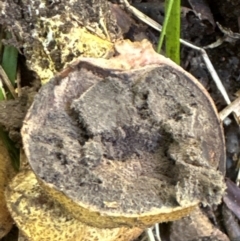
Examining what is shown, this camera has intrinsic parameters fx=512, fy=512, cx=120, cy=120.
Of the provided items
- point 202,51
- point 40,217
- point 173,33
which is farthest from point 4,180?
point 202,51

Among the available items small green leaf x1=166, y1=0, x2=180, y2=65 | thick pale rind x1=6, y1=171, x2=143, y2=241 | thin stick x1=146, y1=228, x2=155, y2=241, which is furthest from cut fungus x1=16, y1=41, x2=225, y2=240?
thin stick x1=146, y1=228, x2=155, y2=241

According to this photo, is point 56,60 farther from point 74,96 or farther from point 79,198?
point 79,198

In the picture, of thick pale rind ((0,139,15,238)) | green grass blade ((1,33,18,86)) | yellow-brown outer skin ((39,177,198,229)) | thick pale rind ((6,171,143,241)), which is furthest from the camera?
green grass blade ((1,33,18,86))

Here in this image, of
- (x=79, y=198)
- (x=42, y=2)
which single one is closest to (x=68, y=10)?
(x=42, y=2)

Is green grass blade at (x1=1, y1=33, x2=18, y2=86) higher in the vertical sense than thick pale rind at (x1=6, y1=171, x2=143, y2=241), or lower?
higher

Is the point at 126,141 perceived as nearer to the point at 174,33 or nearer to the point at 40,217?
the point at 40,217

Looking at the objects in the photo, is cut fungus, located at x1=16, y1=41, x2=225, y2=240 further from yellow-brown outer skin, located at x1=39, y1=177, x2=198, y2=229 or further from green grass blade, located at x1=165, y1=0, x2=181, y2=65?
green grass blade, located at x1=165, y1=0, x2=181, y2=65
